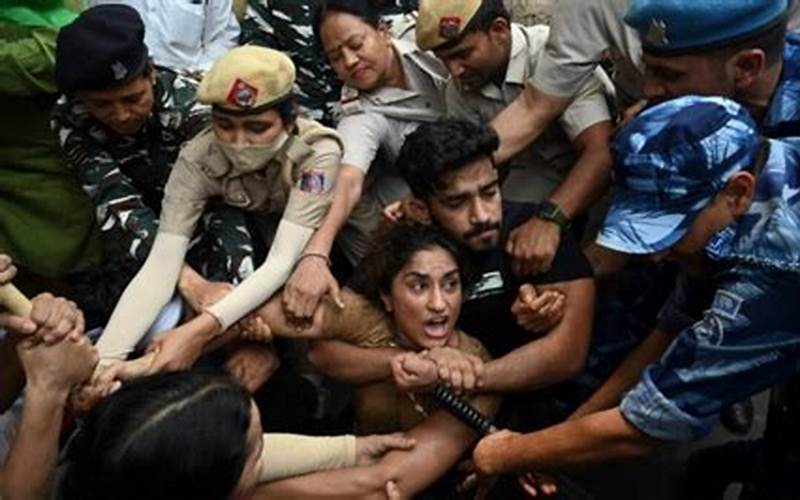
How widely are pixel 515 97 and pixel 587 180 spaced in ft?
1.23

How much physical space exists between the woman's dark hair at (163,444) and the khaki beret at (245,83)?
1174 millimetres

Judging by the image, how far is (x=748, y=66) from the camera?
2383 mm

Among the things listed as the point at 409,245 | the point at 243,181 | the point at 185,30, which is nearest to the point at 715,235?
the point at 409,245

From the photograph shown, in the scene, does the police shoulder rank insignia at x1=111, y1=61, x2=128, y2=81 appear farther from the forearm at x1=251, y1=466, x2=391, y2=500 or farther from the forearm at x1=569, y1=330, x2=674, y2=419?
the forearm at x1=569, y1=330, x2=674, y2=419

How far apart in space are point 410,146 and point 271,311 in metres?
0.58

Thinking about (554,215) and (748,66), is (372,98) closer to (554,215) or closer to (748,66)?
(554,215)

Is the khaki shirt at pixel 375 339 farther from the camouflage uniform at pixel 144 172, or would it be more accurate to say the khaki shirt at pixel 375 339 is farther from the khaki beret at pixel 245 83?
the khaki beret at pixel 245 83

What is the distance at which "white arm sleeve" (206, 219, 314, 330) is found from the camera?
286 cm

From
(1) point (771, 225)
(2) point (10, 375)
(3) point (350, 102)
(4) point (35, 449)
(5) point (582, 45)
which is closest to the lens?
(1) point (771, 225)

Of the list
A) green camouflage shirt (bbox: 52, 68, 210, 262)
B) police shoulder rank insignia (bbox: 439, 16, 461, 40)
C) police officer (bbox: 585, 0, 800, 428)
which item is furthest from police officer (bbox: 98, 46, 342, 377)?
police officer (bbox: 585, 0, 800, 428)

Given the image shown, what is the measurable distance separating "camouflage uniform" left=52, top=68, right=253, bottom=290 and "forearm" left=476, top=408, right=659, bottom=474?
3.25 feet

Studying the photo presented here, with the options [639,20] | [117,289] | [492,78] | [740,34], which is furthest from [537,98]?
[117,289]

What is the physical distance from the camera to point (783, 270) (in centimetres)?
196

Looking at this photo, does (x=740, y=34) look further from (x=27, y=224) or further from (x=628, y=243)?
(x=27, y=224)
